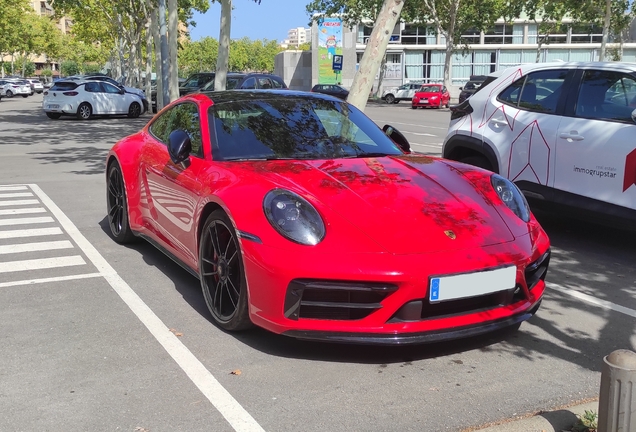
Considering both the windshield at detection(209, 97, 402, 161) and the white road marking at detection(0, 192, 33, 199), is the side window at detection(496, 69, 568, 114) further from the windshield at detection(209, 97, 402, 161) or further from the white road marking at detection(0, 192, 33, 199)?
the white road marking at detection(0, 192, 33, 199)

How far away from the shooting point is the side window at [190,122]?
4996mm

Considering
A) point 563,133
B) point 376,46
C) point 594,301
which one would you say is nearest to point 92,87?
point 376,46

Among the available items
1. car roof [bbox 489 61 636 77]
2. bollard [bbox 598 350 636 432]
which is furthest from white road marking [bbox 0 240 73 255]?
bollard [bbox 598 350 636 432]

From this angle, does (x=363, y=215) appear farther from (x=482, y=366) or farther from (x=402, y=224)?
(x=482, y=366)

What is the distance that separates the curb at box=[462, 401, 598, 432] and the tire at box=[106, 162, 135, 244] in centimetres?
410

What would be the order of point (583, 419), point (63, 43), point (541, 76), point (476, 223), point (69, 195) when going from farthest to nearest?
1. point (63, 43)
2. point (69, 195)
3. point (541, 76)
4. point (476, 223)
5. point (583, 419)

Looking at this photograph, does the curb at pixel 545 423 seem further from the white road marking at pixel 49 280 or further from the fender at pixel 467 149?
the fender at pixel 467 149

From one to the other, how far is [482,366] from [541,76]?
3.87 m

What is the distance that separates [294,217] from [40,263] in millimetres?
3058

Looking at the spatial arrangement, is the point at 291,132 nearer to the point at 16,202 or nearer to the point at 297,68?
the point at 16,202

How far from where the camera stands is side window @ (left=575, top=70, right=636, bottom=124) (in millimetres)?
6008

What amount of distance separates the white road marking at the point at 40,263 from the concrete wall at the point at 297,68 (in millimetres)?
61439

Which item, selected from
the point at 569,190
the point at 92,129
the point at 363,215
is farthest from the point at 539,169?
the point at 92,129

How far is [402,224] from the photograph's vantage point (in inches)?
153
